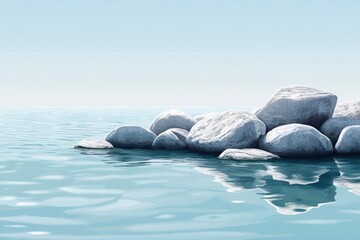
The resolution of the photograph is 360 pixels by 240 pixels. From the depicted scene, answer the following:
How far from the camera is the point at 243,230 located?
595 cm

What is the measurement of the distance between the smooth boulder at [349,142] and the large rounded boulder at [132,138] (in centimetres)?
628

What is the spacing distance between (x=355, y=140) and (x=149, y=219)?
9.89 meters

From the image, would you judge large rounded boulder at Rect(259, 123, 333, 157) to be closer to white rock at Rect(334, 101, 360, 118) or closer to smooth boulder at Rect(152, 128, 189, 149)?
white rock at Rect(334, 101, 360, 118)

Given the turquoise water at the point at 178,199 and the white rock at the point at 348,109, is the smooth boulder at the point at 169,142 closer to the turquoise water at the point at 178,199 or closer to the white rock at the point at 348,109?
the turquoise water at the point at 178,199

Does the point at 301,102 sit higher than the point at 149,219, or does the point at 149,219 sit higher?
the point at 301,102

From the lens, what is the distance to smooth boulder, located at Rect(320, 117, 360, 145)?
1568 centimetres

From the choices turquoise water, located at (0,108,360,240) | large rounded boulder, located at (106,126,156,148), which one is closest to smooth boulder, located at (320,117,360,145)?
turquoise water, located at (0,108,360,240)

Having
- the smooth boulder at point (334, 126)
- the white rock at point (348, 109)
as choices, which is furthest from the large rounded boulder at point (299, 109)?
the white rock at point (348, 109)

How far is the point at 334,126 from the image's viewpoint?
15.7 meters

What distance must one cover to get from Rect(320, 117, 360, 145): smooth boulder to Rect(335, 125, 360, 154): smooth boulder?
3.28ft

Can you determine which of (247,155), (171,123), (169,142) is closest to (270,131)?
(247,155)

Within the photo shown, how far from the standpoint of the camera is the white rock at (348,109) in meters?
17.0

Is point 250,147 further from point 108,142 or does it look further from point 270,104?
point 108,142

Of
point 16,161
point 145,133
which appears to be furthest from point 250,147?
point 16,161
